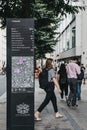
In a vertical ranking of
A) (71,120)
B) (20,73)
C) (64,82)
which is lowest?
(64,82)

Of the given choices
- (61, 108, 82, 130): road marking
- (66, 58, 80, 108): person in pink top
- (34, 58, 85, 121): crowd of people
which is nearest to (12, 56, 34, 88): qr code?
(61, 108, 82, 130): road marking

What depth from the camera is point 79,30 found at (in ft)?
176

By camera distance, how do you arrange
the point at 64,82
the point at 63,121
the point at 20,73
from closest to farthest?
the point at 20,73
the point at 63,121
the point at 64,82

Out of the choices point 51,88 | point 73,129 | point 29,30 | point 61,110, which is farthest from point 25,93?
point 61,110

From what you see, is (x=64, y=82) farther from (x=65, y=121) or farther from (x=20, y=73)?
(x=20, y=73)

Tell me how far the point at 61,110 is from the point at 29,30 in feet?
Result: 19.2

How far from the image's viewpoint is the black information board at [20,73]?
862 centimetres

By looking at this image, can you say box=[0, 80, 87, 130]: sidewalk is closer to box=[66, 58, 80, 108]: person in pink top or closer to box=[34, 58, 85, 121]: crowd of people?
box=[34, 58, 85, 121]: crowd of people

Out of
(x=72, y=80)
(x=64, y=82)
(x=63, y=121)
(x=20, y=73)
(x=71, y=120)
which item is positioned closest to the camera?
(x=20, y=73)

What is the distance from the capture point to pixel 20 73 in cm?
868

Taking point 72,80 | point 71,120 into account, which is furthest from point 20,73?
point 72,80

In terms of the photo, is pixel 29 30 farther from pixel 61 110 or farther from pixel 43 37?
pixel 43 37

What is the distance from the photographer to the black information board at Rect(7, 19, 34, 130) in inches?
339

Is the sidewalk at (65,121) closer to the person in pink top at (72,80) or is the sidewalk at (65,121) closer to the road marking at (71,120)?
the road marking at (71,120)
